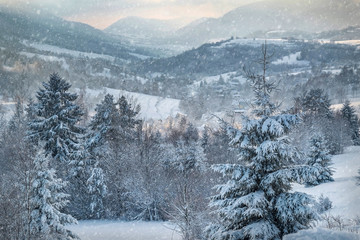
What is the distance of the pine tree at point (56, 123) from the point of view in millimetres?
27891

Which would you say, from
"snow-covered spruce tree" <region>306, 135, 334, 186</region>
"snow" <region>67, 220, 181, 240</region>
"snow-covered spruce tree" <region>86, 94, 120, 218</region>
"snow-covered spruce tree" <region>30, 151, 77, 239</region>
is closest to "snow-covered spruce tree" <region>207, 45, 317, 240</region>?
"snow-covered spruce tree" <region>30, 151, 77, 239</region>

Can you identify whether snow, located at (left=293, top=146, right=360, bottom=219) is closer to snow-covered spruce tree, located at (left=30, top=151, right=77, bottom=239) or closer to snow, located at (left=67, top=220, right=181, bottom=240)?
snow, located at (left=67, top=220, right=181, bottom=240)

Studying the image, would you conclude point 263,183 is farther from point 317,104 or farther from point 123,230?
point 317,104

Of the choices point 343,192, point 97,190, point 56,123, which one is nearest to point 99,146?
point 97,190

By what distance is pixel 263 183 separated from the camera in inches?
328

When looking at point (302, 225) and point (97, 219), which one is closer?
point (302, 225)

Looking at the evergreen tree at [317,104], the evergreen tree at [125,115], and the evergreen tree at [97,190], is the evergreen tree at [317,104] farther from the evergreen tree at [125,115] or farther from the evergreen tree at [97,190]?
the evergreen tree at [97,190]

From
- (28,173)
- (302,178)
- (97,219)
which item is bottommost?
(97,219)

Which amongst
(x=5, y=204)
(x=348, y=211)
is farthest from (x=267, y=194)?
(x=348, y=211)

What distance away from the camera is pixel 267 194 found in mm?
8250

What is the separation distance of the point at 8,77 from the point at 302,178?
5128 inches

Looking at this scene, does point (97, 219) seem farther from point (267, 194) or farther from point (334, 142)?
point (334, 142)

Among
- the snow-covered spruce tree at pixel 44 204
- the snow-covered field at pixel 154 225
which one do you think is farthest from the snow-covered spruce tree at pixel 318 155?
the snow-covered spruce tree at pixel 44 204

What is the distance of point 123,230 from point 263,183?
1577cm
